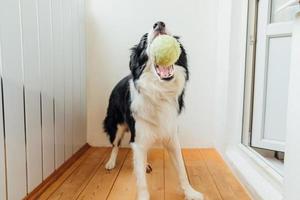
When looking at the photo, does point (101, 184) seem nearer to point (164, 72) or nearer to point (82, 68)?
point (164, 72)

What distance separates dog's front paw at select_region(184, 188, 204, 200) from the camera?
143 centimetres

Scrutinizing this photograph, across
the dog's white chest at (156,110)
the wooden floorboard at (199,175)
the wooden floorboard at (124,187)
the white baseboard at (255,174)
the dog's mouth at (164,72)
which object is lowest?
the wooden floorboard at (124,187)

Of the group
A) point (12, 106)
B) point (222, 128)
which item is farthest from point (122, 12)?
point (12, 106)

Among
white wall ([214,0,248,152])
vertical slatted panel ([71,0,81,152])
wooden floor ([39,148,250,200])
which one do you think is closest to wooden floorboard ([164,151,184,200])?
wooden floor ([39,148,250,200])

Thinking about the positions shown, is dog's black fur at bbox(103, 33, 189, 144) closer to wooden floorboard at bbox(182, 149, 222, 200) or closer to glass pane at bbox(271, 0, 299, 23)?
wooden floorboard at bbox(182, 149, 222, 200)

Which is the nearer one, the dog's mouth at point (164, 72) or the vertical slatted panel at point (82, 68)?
the dog's mouth at point (164, 72)

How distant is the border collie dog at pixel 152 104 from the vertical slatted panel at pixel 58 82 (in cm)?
49

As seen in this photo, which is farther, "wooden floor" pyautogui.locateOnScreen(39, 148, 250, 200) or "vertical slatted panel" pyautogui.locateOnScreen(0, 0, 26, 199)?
"wooden floor" pyautogui.locateOnScreen(39, 148, 250, 200)

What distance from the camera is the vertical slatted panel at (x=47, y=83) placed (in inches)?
60.5

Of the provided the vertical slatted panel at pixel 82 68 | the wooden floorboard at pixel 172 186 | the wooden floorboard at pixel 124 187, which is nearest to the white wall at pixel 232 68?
the wooden floorboard at pixel 172 186

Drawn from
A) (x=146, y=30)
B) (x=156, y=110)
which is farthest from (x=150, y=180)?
(x=146, y=30)

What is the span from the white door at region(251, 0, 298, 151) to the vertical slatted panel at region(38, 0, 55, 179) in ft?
4.08

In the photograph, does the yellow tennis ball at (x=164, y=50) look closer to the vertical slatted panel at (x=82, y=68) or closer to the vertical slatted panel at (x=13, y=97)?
the vertical slatted panel at (x=13, y=97)

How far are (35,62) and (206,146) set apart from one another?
1.49 metres
